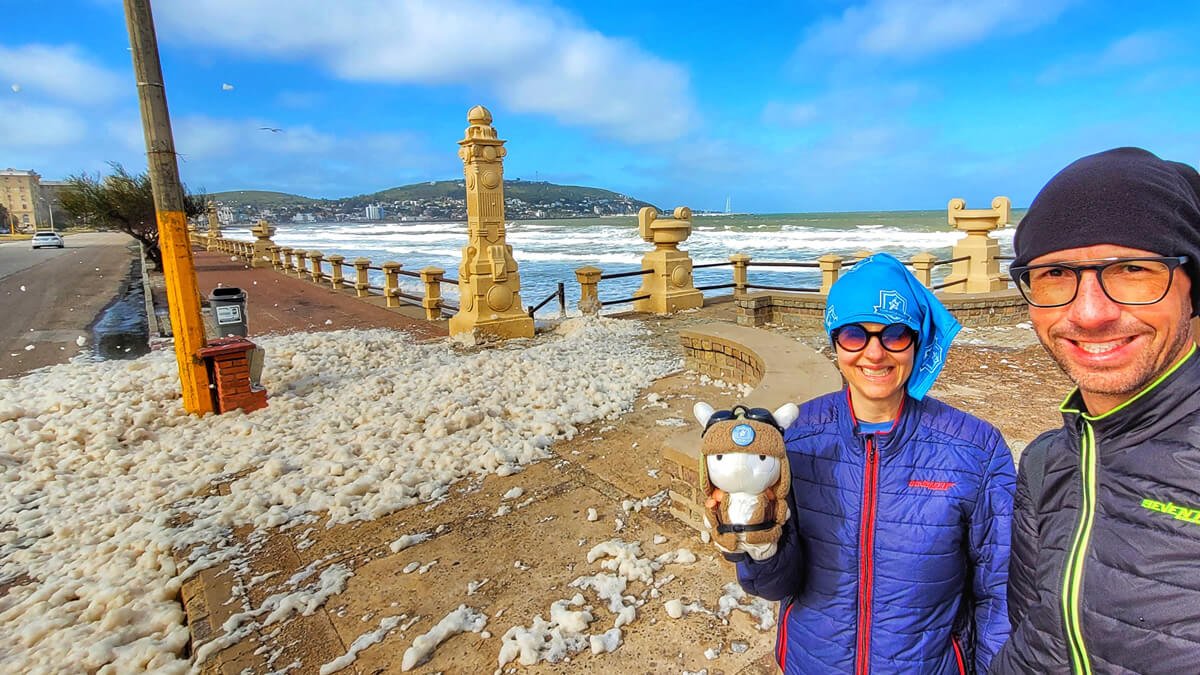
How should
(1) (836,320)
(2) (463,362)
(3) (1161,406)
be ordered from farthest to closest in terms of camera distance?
(2) (463,362) → (1) (836,320) → (3) (1161,406)

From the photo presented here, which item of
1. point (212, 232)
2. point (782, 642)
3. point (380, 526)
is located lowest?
point (380, 526)

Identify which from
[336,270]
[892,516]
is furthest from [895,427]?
[336,270]

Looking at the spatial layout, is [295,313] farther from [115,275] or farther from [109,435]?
[115,275]

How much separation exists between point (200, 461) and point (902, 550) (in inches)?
194

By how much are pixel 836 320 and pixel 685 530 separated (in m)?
2.05

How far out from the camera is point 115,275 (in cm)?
2152

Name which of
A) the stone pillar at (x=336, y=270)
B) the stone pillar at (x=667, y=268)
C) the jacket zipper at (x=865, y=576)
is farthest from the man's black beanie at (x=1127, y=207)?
the stone pillar at (x=336, y=270)

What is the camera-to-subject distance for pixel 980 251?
11.0 meters

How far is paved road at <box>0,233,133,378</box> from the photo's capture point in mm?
9008

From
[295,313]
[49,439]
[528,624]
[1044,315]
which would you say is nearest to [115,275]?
[295,313]

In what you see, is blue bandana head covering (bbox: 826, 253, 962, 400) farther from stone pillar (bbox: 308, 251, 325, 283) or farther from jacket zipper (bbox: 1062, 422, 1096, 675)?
stone pillar (bbox: 308, 251, 325, 283)

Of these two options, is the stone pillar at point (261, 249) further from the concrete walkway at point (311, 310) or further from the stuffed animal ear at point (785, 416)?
the stuffed animal ear at point (785, 416)

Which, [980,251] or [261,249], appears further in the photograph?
[261,249]

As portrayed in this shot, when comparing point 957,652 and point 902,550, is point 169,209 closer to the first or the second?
point 902,550
